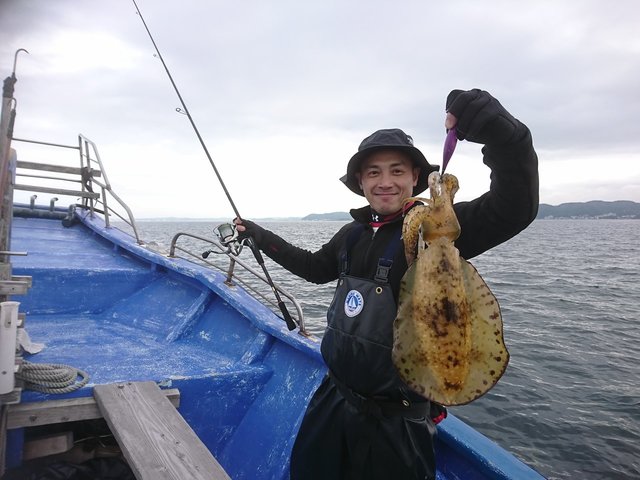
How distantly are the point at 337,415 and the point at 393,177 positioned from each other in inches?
51.9

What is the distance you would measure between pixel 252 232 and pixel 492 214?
194cm

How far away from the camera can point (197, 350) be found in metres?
4.17

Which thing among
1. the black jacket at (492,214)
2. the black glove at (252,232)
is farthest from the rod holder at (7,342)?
the black jacket at (492,214)

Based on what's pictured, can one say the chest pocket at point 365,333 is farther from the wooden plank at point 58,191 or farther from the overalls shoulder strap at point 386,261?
the wooden plank at point 58,191

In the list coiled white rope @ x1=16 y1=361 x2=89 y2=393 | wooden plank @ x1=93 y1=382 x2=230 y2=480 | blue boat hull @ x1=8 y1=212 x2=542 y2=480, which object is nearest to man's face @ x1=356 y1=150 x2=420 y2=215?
blue boat hull @ x1=8 y1=212 x2=542 y2=480

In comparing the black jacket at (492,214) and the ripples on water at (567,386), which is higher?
the black jacket at (492,214)

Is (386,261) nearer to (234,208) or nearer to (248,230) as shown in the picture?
(248,230)

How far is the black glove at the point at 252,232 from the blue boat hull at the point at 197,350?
1.01 m

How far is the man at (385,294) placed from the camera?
1800mm

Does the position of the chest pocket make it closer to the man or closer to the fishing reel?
the man

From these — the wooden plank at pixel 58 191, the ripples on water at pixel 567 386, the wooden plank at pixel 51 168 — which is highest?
the wooden plank at pixel 51 168

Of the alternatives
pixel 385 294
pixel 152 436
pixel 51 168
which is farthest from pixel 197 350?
pixel 51 168

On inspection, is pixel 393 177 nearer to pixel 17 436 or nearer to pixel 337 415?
pixel 337 415

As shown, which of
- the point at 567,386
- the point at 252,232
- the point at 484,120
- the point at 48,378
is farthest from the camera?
the point at 567,386
